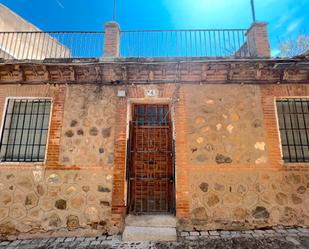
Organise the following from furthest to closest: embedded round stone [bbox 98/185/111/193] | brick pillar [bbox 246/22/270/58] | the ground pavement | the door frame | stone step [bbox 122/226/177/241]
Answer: brick pillar [bbox 246/22/270/58] < the door frame < embedded round stone [bbox 98/185/111/193] < stone step [bbox 122/226/177/241] < the ground pavement

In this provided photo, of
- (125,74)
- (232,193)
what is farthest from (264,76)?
(125,74)

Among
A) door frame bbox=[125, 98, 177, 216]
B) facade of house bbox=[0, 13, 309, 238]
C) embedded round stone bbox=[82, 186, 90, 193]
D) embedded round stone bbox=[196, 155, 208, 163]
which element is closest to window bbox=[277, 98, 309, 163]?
facade of house bbox=[0, 13, 309, 238]

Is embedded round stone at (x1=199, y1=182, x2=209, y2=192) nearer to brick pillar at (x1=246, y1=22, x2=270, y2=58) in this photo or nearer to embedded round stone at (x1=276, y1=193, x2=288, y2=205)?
embedded round stone at (x1=276, y1=193, x2=288, y2=205)

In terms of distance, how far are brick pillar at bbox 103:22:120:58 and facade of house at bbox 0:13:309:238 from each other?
1.6 inches

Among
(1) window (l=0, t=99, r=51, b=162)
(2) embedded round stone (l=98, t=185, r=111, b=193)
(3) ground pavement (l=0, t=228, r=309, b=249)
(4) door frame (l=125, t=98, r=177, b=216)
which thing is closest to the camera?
(3) ground pavement (l=0, t=228, r=309, b=249)

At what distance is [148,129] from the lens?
5.58m

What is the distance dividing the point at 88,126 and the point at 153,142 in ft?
5.83

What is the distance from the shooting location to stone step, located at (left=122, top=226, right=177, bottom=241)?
435 cm

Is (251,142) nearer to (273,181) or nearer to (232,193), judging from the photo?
(273,181)

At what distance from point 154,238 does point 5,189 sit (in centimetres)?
376

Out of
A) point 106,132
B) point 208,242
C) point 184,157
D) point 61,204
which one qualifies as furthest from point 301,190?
point 61,204

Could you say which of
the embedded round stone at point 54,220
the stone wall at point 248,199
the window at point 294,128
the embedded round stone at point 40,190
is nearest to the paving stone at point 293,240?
the stone wall at point 248,199

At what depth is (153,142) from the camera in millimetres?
5492

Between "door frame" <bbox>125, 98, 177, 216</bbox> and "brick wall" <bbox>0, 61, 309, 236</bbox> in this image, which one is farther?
"door frame" <bbox>125, 98, 177, 216</bbox>
